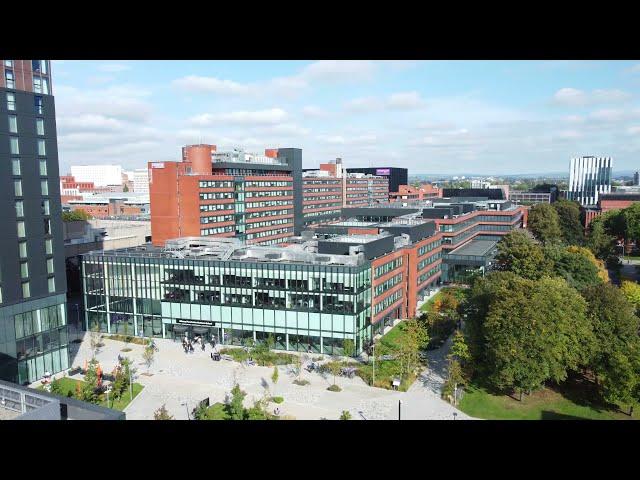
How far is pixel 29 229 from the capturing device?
34.8 metres

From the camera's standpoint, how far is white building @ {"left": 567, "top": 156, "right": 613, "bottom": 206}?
6403 inches

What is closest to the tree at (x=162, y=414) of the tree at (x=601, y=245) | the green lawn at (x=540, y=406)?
the green lawn at (x=540, y=406)

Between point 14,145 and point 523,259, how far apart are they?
47.7 meters

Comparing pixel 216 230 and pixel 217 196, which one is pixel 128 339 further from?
pixel 217 196

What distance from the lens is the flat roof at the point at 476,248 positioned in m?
67.6

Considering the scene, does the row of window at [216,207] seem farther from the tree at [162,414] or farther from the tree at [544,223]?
the tree at [544,223]

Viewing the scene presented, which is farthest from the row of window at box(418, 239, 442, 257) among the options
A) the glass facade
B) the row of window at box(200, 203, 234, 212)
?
the row of window at box(200, 203, 234, 212)

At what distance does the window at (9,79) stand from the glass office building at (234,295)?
57.7 ft

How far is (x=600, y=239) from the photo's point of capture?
77188 mm

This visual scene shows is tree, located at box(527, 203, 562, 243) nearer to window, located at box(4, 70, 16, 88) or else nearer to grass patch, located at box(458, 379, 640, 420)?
grass patch, located at box(458, 379, 640, 420)
